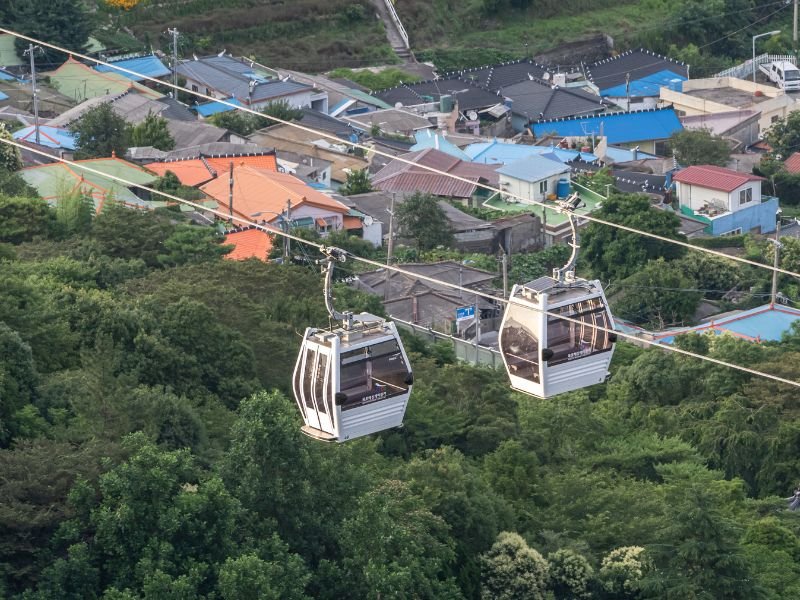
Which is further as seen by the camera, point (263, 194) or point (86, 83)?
point (86, 83)

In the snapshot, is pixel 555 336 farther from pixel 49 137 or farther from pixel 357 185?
pixel 49 137

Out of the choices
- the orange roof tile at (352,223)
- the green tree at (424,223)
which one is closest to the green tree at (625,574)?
the green tree at (424,223)

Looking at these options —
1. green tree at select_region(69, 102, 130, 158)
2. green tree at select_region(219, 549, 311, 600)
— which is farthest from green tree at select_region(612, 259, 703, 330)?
green tree at select_region(219, 549, 311, 600)

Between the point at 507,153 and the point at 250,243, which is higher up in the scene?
the point at 250,243

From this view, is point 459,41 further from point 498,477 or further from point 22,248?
point 498,477

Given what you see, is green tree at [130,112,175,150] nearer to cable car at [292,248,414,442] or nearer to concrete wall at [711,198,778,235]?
concrete wall at [711,198,778,235]

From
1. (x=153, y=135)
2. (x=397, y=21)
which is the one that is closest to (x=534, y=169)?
(x=153, y=135)

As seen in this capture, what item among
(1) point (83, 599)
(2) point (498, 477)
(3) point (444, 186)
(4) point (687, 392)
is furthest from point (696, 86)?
(1) point (83, 599)
